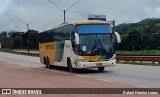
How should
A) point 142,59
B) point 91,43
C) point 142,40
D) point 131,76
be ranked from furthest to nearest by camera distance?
point 142,40 → point 142,59 → point 91,43 → point 131,76

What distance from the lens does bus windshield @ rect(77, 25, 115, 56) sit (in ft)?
80.3

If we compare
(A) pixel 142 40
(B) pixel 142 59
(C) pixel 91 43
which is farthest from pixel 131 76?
(A) pixel 142 40

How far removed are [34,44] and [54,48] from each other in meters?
134

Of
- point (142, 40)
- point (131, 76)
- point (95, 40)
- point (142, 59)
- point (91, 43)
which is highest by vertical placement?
point (142, 40)

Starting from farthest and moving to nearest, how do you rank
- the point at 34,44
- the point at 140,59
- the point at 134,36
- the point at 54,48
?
the point at 34,44 → the point at 134,36 → the point at 140,59 → the point at 54,48

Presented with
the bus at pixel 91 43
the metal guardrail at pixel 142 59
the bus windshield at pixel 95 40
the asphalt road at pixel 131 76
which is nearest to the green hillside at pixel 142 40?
the metal guardrail at pixel 142 59

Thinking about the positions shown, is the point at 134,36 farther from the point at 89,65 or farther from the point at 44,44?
the point at 89,65

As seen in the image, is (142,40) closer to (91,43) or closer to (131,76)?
(91,43)

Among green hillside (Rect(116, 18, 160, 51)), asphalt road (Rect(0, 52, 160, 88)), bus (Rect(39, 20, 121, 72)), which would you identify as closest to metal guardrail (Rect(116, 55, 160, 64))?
asphalt road (Rect(0, 52, 160, 88))

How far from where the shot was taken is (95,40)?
2459 cm

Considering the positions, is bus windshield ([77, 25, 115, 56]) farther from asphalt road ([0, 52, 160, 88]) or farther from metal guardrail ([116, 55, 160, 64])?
metal guardrail ([116, 55, 160, 64])

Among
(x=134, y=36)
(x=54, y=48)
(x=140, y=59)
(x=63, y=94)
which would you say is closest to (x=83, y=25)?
(x=54, y=48)

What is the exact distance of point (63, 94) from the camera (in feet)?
43.6

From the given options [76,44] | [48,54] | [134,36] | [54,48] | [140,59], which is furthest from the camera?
[134,36]
